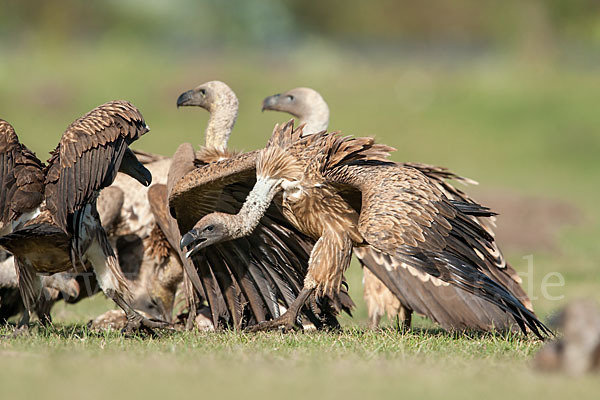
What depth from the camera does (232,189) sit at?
679cm

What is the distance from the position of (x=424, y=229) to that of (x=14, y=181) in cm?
248

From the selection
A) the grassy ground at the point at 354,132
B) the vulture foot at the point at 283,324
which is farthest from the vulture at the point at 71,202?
the vulture foot at the point at 283,324

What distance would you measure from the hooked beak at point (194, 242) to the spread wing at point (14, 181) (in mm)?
944

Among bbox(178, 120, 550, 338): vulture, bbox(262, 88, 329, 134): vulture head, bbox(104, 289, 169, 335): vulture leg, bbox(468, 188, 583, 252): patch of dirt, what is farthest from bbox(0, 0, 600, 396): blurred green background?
bbox(104, 289, 169, 335): vulture leg

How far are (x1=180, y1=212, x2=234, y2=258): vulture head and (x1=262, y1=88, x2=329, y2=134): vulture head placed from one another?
2.75m

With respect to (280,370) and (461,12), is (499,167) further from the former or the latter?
(461,12)

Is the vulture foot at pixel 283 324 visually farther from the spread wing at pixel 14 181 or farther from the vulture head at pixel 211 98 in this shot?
the vulture head at pixel 211 98

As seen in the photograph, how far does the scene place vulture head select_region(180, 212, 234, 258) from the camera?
6.16 metres

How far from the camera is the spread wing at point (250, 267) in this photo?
680 cm

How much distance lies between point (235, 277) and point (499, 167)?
64.3 feet

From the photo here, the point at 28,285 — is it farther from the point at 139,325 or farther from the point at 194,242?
the point at 194,242

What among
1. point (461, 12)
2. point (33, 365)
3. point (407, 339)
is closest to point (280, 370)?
point (33, 365)

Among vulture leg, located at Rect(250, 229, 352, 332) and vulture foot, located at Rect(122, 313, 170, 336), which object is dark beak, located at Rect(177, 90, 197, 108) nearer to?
vulture leg, located at Rect(250, 229, 352, 332)

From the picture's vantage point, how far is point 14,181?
557 centimetres
